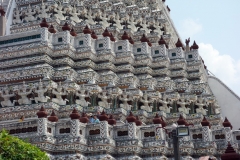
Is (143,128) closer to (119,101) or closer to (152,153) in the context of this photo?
(152,153)

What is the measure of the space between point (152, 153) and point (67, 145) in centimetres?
474

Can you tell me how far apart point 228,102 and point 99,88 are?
45.8 feet

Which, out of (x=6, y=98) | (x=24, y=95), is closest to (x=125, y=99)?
(x=24, y=95)

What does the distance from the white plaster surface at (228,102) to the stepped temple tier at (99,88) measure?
84 cm

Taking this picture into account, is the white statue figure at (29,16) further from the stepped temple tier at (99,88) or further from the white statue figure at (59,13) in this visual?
the white statue figure at (59,13)

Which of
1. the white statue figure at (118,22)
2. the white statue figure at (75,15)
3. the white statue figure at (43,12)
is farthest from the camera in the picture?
the white statue figure at (118,22)

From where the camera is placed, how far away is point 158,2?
50.5 meters

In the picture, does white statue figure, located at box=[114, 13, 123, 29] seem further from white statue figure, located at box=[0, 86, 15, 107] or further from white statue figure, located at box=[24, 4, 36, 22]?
white statue figure, located at box=[0, 86, 15, 107]

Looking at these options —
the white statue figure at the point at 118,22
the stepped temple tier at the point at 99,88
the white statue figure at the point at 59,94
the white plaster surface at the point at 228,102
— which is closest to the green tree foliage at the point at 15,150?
the stepped temple tier at the point at 99,88

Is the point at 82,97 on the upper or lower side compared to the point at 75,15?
lower

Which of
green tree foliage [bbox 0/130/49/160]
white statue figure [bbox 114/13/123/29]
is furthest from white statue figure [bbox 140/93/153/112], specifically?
green tree foliage [bbox 0/130/49/160]

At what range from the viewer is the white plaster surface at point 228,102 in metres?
40.3

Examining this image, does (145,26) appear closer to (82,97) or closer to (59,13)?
(59,13)

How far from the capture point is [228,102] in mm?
41062
